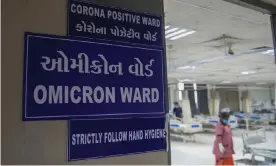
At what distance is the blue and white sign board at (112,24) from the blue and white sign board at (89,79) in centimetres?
5

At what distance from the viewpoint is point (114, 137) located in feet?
4.12

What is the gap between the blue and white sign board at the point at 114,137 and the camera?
3.82ft

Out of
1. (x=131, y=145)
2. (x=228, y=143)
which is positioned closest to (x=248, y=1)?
(x=131, y=145)

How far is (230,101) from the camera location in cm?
1780

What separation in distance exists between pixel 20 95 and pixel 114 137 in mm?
484

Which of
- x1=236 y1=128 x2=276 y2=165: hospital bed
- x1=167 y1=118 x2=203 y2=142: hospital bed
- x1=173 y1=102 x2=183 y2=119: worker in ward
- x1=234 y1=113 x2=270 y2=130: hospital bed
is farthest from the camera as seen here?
x1=234 y1=113 x2=270 y2=130: hospital bed

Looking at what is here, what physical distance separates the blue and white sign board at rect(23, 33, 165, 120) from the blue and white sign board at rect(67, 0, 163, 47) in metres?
0.05

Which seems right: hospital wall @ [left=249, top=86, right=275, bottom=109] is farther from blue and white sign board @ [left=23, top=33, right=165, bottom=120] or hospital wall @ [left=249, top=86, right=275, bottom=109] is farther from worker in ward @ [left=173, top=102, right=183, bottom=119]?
blue and white sign board @ [left=23, top=33, right=165, bottom=120]

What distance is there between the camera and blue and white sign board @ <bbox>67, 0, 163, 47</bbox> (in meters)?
1.24

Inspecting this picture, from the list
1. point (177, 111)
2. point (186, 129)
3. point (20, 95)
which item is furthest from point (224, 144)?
point (177, 111)

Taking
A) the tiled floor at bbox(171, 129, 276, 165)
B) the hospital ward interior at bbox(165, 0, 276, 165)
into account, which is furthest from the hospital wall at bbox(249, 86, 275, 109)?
the tiled floor at bbox(171, 129, 276, 165)

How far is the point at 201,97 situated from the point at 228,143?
1253 cm

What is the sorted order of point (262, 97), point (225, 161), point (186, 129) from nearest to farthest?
1. point (225, 161)
2. point (186, 129)
3. point (262, 97)

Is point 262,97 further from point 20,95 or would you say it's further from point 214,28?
point 20,95
